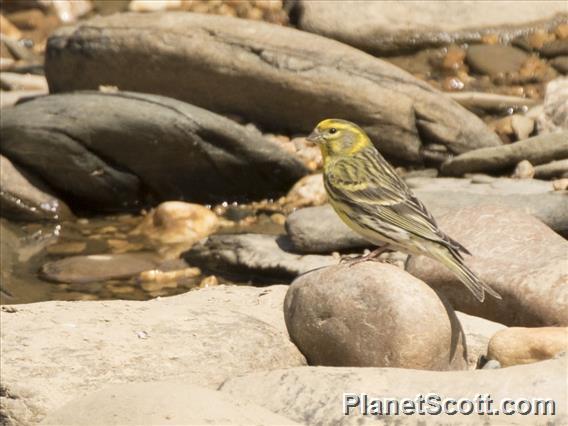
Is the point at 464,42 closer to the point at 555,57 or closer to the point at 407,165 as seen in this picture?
the point at 555,57

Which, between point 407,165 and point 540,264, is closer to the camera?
point 540,264

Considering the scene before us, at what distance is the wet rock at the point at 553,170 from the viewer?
10789mm

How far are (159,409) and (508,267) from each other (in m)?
3.06

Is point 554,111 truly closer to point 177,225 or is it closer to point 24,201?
point 177,225

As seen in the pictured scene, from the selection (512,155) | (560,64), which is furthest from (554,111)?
(560,64)

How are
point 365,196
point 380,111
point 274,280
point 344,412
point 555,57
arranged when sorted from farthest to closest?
point 555,57 < point 380,111 < point 274,280 < point 365,196 < point 344,412

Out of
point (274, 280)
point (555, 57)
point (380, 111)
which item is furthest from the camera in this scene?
point (555, 57)

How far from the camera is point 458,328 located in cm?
719

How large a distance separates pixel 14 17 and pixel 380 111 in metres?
5.88

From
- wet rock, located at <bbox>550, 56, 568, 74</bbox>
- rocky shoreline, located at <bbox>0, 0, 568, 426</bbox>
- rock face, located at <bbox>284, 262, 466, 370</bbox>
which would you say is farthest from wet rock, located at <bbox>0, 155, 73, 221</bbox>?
wet rock, located at <bbox>550, 56, 568, 74</bbox>

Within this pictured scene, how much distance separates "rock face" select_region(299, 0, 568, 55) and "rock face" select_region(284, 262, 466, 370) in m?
6.46

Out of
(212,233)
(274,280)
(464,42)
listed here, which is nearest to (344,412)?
(274,280)

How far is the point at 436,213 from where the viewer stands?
9.80 metres

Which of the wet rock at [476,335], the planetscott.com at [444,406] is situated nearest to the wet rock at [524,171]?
the wet rock at [476,335]
